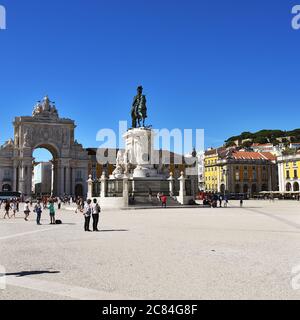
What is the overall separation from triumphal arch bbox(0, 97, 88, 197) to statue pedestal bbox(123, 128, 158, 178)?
162ft

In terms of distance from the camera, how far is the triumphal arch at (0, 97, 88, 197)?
84.5 meters

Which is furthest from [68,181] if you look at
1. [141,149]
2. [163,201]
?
[163,201]

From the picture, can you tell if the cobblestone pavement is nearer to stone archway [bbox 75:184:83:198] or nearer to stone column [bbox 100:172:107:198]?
stone column [bbox 100:172:107:198]

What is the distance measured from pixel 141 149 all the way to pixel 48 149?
5745 centimetres

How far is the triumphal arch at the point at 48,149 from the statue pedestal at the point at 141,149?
162 ft

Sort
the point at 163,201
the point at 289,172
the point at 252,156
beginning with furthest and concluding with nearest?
the point at 252,156, the point at 289,172, the point at 163,201

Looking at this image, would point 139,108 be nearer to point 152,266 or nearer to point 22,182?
point 152,266

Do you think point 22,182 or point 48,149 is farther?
point 48,149

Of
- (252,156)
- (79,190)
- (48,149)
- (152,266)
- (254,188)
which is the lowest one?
(152,266)

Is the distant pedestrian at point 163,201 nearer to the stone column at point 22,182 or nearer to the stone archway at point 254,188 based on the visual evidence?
the stone column at point 22,182

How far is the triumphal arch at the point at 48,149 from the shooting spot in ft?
277

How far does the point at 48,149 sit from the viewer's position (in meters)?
91.6

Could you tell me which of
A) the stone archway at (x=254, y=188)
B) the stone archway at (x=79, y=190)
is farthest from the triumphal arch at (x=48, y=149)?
the stone archway at (x=254, y=188)
